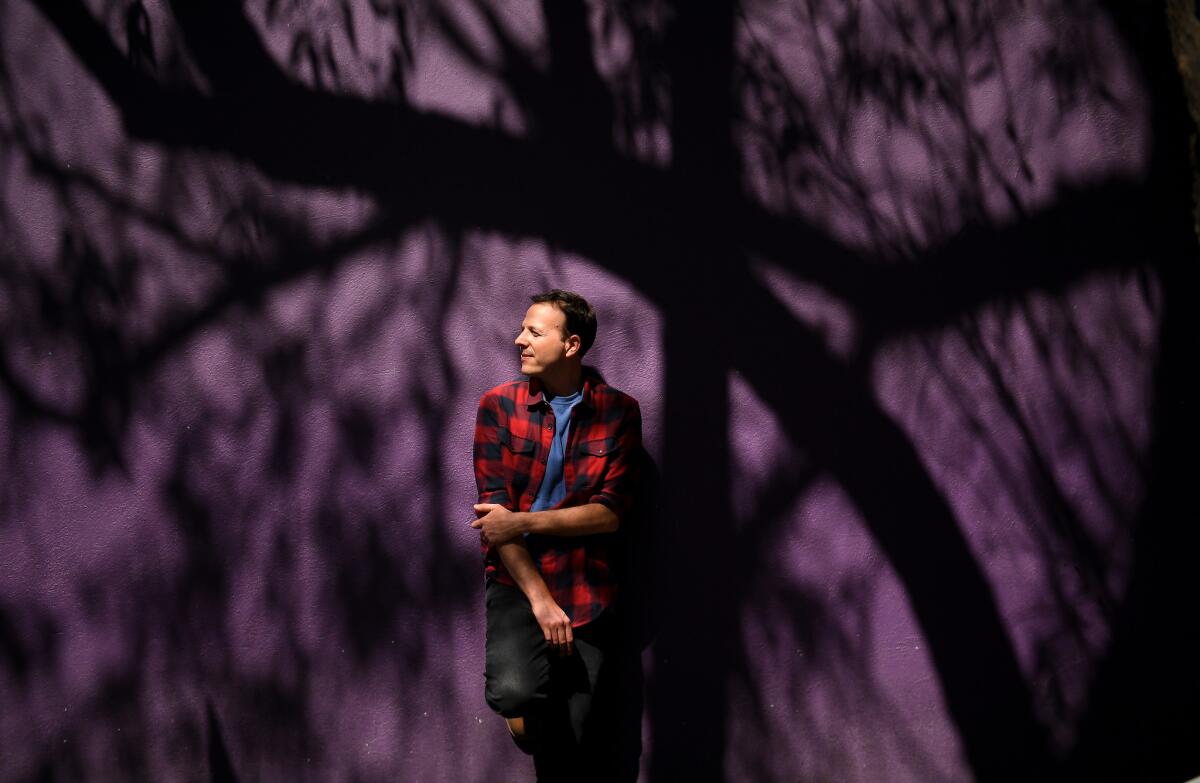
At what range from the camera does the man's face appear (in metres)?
2.93

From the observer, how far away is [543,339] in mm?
2924

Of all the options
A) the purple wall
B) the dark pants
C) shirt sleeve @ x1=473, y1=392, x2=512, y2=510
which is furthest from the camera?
the purple wall

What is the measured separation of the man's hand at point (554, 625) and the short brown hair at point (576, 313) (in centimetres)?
95

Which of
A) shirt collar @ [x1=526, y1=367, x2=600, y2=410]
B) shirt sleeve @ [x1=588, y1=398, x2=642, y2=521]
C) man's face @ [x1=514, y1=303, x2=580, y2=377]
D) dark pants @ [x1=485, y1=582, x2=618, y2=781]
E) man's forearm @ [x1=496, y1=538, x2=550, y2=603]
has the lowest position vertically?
dark pants @ [x1=485, y1=582, x2=618, y2=781]

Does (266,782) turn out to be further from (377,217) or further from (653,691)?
(377,217)

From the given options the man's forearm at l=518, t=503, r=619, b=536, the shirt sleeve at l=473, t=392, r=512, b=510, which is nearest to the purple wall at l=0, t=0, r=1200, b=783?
the shirt sleeve at l=473, t=392, r=512, b=510

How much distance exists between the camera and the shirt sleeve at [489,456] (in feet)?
9.72

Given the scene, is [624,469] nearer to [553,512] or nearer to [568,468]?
[568,468]

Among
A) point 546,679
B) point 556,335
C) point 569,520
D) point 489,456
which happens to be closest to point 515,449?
point 489,456

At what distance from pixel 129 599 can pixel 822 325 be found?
3.08 metres

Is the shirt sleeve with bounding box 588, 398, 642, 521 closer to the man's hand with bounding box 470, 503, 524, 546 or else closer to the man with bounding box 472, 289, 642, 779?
the man with bounding box 472, 289, 642, 779

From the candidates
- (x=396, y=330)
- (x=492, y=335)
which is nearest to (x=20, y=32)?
(x=396, y=330)

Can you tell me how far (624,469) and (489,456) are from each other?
513mm

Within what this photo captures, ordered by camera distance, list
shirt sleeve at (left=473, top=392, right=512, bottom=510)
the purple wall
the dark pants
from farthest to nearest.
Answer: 1. the purple wall
2. shirt sleeve at (left=473, top=392, right=512, bottom=510)
3. the dark pants
